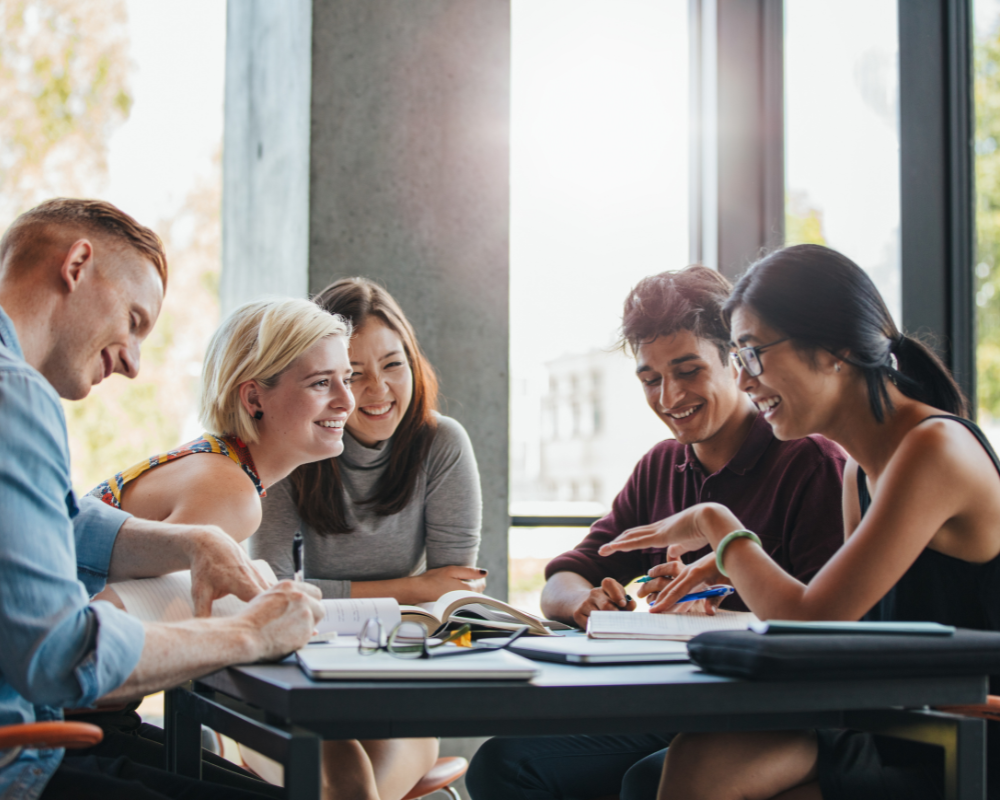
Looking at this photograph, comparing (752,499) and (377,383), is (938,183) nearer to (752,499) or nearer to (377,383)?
(752,499)

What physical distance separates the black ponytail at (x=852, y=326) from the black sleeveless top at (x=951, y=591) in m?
0.13

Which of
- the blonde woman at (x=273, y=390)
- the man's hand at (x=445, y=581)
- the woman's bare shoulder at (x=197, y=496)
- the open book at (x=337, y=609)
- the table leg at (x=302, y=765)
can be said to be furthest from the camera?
the man's hand at (x=445, y=581)

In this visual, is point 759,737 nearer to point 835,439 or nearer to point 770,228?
point 835,439

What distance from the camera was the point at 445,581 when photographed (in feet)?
7.44

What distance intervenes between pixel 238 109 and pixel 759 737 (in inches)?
138

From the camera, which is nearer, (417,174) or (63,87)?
(417,174)

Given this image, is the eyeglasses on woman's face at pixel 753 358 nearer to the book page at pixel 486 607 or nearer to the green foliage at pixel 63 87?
the book page at pixel 486 607

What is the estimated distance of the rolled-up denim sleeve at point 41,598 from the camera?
891mm

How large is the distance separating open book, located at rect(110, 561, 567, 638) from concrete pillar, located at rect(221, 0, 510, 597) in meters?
1.70

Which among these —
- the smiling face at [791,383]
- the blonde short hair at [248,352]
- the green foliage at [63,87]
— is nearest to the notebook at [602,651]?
the smiling face at [791,383]

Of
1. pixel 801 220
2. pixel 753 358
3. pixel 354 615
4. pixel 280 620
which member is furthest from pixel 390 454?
pixel 801 220

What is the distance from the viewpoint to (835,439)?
1.59 meters

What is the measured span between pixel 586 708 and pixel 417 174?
274 centimetres

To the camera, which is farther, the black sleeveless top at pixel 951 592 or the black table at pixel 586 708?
the black sleeveless top at pixel 951 592
